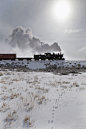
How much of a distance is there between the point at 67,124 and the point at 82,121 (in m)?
0.51

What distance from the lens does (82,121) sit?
2.97m

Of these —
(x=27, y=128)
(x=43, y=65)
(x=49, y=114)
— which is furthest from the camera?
(x=43, y=65)

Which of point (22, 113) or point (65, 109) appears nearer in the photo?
point (22, 113)

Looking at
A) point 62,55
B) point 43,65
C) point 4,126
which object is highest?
point 62,55

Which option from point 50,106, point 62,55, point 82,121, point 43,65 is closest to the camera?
point 82,121

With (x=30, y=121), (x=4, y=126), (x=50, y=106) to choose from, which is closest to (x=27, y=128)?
(x=30, y=121)

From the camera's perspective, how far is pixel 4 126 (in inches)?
110

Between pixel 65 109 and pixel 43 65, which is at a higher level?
pixel 43 65

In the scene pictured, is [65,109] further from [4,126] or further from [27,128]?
[4,126]

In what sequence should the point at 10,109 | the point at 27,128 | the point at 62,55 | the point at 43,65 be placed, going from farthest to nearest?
the point at 62,55
the point at 43,65
the point at 10,109
the point at 27,128

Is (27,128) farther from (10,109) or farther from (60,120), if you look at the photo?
(10,109)

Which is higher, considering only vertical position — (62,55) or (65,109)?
(62,55)

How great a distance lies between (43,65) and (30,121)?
2504 centimetres

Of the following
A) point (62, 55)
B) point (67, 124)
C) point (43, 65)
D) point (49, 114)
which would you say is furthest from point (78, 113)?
point (62, 55)
